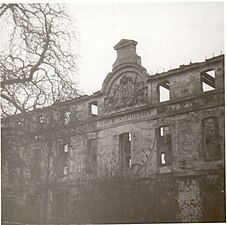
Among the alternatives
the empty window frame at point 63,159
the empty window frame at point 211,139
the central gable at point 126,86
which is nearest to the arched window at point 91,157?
the empty window frame at point 63,159

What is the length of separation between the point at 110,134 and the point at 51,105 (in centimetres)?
192

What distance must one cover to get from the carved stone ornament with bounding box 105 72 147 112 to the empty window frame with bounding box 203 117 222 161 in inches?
62.0

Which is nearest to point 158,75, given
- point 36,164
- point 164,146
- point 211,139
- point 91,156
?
point 164,146

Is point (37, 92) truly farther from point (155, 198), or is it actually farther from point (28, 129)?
point (155, 198)

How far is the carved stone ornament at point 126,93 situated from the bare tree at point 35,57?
5.18ft

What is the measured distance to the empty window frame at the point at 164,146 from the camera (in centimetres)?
857

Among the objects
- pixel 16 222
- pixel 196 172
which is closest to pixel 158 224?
pixel 196 172

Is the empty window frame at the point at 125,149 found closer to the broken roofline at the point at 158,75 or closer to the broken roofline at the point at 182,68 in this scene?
the broken roofline at the point at 158,75

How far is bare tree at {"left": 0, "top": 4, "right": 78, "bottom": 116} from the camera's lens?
282 inches

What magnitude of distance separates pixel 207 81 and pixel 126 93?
Answer: 5.83ft

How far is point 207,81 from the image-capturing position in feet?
27.5

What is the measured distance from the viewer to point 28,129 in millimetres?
7371

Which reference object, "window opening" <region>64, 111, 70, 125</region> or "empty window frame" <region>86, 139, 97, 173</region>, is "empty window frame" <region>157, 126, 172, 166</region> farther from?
"window opening" <region>64, 111, 70, 125</region>

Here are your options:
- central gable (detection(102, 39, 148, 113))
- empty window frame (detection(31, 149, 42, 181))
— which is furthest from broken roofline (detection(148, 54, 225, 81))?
empty window frame (detection(31, 149, 42, 181))
